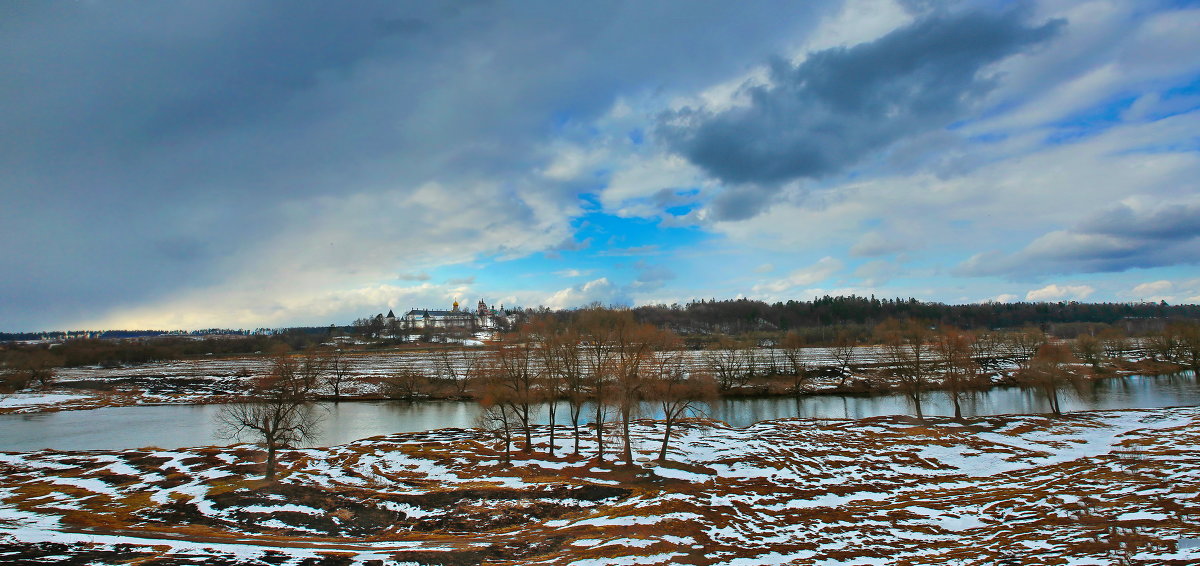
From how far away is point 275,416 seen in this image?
104 feet

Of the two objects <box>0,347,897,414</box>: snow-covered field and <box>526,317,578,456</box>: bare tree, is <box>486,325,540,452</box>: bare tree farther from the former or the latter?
<box>0,347,897,414</box>: snow-covered field

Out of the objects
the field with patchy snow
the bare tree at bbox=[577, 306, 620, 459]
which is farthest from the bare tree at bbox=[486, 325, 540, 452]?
the bare tree at bbox=[577, 306, 620, 459]

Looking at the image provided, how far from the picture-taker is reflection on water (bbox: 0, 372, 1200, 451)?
47.2 m

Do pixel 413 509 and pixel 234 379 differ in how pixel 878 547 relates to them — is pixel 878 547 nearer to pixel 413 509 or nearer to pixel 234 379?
pixel 413 509

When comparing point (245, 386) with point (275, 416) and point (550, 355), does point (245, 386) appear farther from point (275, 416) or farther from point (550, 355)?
point (550, 355)

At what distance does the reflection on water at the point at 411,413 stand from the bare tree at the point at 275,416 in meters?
2.04

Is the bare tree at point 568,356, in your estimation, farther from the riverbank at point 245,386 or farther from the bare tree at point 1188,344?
the bare tree at point 1188,344

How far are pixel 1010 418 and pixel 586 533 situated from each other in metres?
42.5

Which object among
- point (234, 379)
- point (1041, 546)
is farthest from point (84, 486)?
point (234, 379)

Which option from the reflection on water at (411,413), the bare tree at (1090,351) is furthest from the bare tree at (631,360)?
the bare tree at (1090,351)

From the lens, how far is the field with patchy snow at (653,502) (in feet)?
59.4

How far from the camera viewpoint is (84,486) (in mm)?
29891

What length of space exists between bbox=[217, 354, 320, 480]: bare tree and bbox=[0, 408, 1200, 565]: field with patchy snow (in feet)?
6.72

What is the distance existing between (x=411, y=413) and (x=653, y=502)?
143ft
